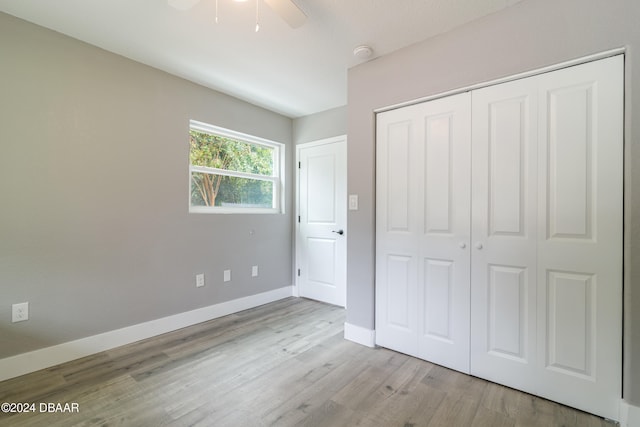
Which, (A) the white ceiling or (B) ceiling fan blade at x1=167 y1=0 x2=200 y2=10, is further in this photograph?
(A) the white ceiling

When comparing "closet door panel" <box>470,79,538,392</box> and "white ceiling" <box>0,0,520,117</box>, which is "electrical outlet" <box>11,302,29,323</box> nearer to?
"white ceiling" <box>0,0,520,117</box>

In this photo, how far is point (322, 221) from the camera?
3637 mm

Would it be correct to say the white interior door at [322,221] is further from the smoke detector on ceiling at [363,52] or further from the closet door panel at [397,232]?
the smoke detector on ceiling at [363,52]

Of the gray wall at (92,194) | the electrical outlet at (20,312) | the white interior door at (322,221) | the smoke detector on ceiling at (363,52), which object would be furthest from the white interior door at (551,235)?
the electrical outlet at (20,312)

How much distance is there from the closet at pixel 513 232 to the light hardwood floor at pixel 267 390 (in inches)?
8.2

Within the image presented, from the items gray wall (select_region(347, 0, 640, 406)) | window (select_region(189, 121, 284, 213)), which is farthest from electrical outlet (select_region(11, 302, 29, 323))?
gray wall (select_region(347, 0, 640, 406))

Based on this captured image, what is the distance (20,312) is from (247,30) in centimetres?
249

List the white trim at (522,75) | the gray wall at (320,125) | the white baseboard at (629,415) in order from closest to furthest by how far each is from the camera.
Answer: the white baseboard at (629,415) → the white trim at (522,75) → the gray wall at (320,125)

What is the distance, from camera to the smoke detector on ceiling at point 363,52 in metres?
2.21

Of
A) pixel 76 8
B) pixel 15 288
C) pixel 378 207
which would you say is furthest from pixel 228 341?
pixel 76 8

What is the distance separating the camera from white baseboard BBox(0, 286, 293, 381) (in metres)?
1.93

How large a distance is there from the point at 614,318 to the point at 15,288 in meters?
3.63

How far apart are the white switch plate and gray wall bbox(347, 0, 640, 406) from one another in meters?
0.04

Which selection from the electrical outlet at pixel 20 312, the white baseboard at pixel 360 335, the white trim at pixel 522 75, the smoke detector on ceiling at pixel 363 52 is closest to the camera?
the white trim at pixel 522 75
